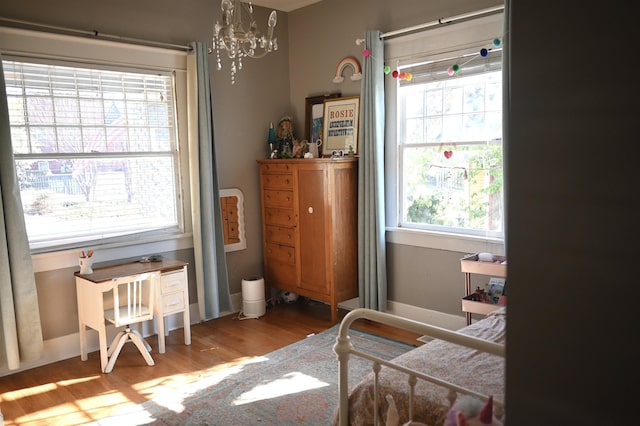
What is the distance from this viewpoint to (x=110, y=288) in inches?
131

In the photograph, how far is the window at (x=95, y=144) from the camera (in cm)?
343

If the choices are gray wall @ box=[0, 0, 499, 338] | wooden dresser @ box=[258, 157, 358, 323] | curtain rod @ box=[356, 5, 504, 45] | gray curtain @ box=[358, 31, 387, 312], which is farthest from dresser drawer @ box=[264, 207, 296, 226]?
curtain rod @ box=[356, 5, 504, 45]

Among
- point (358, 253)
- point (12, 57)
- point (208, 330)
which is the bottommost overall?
point (208, 330)

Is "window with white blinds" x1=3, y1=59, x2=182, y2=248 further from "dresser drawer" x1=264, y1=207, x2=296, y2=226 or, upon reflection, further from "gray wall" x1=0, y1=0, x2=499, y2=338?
"dresser drawer" x1=264, y1=207, x2=296, y2=226

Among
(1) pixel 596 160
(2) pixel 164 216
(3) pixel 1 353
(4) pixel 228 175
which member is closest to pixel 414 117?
(4) pixel 228 175

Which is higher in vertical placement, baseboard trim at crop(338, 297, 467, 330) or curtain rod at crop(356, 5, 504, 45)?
curtain rod at crop(356, 5, 504, 45)

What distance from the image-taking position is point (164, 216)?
13.7ft

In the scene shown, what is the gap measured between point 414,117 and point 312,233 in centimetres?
126

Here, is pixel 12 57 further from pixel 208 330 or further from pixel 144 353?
pixel 208 330

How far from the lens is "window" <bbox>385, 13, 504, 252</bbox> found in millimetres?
3494

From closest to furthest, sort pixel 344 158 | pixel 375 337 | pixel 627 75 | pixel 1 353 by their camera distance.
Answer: pixel 627 75 → pixel 1 353 → pixel 375 337 → pixel 344 158

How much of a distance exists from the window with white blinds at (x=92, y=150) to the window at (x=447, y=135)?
1862mm

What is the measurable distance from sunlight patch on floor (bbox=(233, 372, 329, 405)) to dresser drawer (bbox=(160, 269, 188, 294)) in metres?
1.08

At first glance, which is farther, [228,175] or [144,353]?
[228,175]
